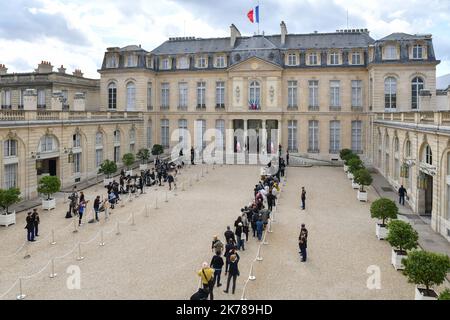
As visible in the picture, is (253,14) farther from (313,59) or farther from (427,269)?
(427,269)

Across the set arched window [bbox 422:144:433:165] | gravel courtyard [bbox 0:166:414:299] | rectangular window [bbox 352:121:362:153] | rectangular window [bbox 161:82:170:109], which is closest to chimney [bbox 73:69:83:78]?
rectangular window [bbox 161:82:170:109]

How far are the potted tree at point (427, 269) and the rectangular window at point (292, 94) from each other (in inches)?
1341

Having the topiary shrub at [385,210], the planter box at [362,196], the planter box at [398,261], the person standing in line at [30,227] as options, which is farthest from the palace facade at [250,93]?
the planter box at [398,261]

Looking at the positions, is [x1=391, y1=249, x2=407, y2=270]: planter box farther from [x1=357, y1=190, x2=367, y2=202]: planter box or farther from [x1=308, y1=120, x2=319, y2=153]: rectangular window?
[x1=308, y1=120, x2=319, y2=153]: rectangular window

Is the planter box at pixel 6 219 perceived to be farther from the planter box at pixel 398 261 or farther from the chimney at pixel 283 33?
the chimney at pixel 283 33

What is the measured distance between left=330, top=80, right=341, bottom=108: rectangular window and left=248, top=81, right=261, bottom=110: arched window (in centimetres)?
721

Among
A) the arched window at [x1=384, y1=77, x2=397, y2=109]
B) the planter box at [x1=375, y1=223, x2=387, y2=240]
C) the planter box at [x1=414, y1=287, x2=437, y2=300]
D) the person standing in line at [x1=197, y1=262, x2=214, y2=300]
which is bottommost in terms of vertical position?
the planter box at [x1=414, y1=287, x2=437, y2=300]

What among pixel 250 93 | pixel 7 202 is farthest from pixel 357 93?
pixel 7 202

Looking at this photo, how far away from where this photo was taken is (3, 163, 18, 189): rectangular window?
25188 mm

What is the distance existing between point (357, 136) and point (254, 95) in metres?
11.0

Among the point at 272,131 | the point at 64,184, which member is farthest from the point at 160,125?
the point at 64,184

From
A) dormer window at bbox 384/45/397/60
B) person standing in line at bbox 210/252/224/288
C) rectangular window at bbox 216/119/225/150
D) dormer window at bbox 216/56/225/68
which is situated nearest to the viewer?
person standing in line at bbox 210/252/224/288

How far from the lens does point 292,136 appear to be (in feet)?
148
